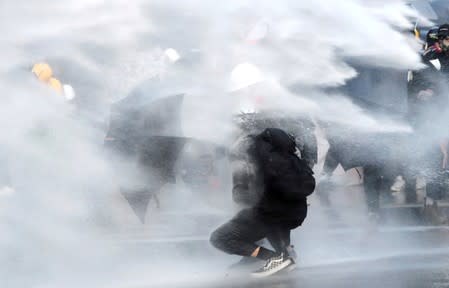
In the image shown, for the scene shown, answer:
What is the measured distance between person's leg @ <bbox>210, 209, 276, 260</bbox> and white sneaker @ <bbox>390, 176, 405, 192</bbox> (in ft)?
13.8

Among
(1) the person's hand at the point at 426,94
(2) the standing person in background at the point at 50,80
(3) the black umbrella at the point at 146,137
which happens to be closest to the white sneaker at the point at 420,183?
(1) the person's hand at the point at 426,94

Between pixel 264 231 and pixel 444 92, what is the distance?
3.35 metres

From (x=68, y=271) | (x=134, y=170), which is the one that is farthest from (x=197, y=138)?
(x=68, y=271)

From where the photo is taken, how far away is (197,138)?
10.6m

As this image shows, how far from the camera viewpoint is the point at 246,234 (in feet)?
28.2

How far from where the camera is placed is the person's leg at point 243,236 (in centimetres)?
855

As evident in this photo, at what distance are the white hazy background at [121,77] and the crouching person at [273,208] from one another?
1.51 ft

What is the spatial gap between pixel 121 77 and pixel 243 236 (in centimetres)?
299

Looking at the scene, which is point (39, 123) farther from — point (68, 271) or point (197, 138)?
point (68, 271)

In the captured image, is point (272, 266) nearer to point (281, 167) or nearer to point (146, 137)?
point (281, 167)

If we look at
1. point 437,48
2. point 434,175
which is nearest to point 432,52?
point 437,48

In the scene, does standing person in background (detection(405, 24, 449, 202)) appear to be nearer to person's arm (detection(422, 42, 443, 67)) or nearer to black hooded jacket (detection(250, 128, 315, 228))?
person's arm (detection(422, 42, 443, 67))

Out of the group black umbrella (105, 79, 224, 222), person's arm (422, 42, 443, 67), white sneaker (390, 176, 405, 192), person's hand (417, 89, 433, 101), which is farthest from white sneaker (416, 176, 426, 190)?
black umbrella (105, 79, 224, 222)

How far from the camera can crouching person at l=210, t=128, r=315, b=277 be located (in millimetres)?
8422
